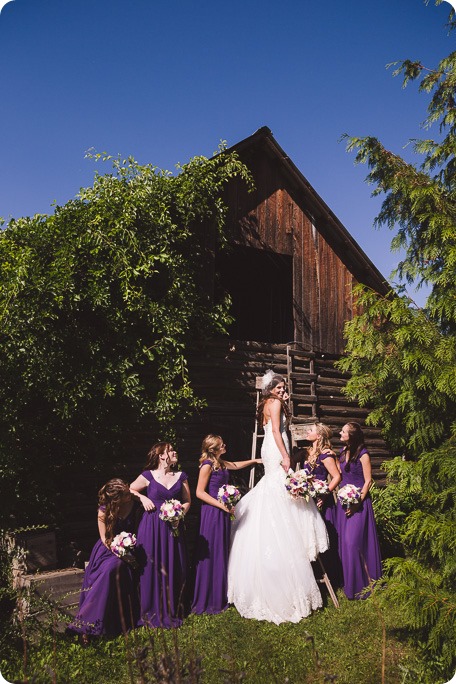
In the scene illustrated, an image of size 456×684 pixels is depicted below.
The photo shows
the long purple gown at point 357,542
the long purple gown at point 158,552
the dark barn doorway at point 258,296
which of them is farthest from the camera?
the dark barn doorway at point 258,296

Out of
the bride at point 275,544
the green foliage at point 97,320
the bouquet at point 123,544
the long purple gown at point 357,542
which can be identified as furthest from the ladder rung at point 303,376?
the bouquet at point 123,544

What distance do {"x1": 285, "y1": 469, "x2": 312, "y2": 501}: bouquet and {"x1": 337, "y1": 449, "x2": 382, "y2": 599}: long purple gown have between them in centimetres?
159

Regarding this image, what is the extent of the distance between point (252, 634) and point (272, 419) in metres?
2.57

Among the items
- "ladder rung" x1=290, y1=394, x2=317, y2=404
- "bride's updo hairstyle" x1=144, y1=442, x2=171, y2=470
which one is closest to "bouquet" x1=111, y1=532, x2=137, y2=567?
"bride's updo hairstyle" x1=144, y1=442, x2=171, y2=470

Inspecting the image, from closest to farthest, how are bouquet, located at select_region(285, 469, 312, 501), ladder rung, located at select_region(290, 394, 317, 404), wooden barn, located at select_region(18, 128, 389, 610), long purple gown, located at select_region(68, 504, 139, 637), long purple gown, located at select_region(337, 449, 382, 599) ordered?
long purple gown, located at select_region(68, 504, 139, 637) < bouquet, located at select_region(285, 469, 312, 501) < long purple gown, located at select_region(337, 449, 382, 599) < wooden barn, located at select_region(18, 128, 389, 610) < ladder rung, located at select_region(290, 394, 317, 404)

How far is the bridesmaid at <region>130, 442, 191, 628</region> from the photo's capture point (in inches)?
274

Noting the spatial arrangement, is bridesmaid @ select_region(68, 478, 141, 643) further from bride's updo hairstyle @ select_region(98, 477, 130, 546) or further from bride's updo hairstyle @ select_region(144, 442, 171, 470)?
bride's updo hairstyle @ select_region(144, 442, 171, 470)

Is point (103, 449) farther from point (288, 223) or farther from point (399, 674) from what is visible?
point (288, 223)

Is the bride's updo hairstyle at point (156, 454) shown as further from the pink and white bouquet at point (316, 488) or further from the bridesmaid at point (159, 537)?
the pink and white bouquet at point (316, 488)

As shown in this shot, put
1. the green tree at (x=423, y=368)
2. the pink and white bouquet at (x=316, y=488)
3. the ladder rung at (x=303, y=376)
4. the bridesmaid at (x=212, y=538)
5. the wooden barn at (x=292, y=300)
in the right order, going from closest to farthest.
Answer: the green tree at (x=423, y=368) < the pink and white bouquet at (x=316, y=488) < the bridesmaid at (x=212, y=538) < the wooden barn at (x=292, y=300) < the ladder rung at (x=303, y=376)

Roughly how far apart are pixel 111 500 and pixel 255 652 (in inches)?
91.2

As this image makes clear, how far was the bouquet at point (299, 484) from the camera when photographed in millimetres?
7102

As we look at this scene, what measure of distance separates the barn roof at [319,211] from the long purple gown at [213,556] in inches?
285

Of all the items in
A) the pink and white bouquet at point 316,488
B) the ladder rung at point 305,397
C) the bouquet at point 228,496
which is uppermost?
the ladder rung at point 305,397
